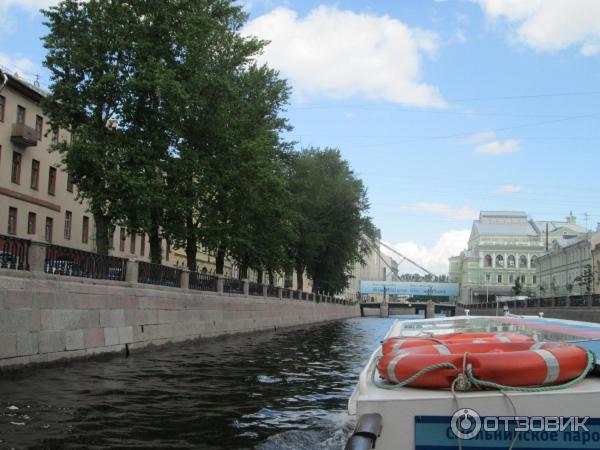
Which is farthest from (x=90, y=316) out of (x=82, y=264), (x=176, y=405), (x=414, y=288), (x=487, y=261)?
(x=487, y=261)

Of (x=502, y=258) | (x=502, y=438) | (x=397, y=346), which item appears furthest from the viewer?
(x=502, y=258)

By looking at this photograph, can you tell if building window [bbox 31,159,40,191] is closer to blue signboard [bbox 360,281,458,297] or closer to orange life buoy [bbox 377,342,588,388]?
orange life buoy [bbox 377,342,588,388]

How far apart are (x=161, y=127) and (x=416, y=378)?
2092 centimetres

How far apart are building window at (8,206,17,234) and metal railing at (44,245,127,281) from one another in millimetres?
21245

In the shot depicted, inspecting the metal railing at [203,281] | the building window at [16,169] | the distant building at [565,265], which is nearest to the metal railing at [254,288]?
the metal railing at [203,281]

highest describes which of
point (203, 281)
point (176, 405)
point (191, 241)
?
point (191, 241)

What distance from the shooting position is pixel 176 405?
8.78 m

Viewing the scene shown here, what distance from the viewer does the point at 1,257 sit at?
11852mm

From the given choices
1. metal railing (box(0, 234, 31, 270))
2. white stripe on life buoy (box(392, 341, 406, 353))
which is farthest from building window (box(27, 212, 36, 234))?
white stripe on life buoy (box(392, 341, 406, 353))

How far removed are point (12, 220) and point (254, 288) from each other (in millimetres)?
14544

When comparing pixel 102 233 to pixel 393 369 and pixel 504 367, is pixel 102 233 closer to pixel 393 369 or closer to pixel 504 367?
pixel 393 369

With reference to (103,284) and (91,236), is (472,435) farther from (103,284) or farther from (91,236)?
(91,236)

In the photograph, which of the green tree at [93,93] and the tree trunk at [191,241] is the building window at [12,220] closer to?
the tree trunk at [191,241]

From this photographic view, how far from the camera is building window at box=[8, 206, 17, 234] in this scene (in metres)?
35.8
